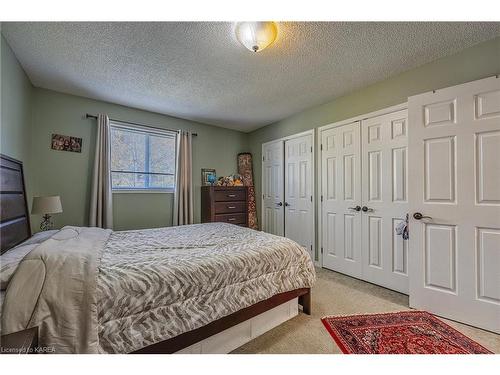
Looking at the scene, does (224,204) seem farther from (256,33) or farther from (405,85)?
(405,85)

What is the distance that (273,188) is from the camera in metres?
4.16

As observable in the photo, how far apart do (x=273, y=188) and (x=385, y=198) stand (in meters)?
1.97

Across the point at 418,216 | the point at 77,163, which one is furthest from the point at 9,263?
the point at 418,216

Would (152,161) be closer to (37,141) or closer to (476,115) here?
(37,141)

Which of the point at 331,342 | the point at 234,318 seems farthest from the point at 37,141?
the point at 331,342

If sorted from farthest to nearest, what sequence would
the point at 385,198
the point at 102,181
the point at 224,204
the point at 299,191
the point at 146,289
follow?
the point at 224,204 < the point at 299,191 < the point at 102,181 < the point at 385,198 < the point at 146,289

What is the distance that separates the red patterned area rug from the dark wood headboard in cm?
248

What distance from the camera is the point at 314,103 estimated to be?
10.6 feet

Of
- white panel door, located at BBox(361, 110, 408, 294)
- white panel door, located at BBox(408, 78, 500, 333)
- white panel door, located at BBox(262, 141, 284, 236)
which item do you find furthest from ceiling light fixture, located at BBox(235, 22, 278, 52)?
white panel door, located at BBox(262, 141, 284, 236)

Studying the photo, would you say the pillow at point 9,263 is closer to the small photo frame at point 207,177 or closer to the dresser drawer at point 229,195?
the dresser drawer at point 229,195

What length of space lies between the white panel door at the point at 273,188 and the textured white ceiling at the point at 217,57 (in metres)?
1.22

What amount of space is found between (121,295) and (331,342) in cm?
145

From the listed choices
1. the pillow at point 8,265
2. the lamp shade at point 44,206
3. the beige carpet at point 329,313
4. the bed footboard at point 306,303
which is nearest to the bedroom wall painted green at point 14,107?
the lamp shade at point 44,206

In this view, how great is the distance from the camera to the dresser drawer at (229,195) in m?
3.80
